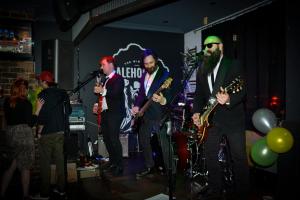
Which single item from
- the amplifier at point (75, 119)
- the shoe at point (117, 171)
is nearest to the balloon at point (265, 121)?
the shoe at point (117, 171)

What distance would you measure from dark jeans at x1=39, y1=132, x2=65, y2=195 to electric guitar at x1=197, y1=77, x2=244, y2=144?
210cm

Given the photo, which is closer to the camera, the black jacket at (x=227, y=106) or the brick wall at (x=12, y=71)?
the black jacket at (x=227, y=106)

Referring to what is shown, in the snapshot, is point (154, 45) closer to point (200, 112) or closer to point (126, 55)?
point (126, 55)

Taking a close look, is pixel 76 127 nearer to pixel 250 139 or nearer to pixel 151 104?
pixel 151 104

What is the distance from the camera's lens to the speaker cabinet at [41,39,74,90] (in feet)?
20.2

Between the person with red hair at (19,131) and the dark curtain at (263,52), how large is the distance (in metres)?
4.02

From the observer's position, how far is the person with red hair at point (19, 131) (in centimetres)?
391

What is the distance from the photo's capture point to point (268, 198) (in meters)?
3.72

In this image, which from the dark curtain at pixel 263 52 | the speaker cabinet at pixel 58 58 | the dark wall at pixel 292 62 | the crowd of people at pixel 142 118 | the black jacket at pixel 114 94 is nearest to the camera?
the dark wall at pixel 292 62

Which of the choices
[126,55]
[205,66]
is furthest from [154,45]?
[205,66]

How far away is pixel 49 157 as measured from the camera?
13.7ft

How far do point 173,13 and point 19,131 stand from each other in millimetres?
4392

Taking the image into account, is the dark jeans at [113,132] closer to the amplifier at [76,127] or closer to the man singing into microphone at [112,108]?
the man singing into microphone at [112,108]

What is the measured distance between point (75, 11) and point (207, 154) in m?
3.02
